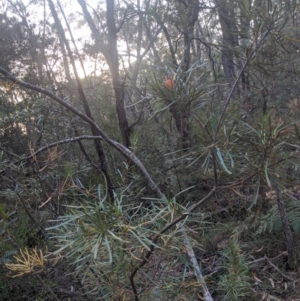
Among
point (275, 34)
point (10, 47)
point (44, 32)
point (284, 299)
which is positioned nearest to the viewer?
point (275, 34)

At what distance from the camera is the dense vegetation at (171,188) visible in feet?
4.63

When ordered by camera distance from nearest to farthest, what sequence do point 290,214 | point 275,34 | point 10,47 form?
point 275,34
point 290,214
point 10,47

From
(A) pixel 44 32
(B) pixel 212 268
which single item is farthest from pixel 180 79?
(A) pixel 44 32

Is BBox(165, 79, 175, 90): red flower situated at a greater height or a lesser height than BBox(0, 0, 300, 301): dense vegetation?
greater

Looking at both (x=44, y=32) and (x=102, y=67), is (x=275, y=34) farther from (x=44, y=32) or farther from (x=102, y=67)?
(x=44, y=32)

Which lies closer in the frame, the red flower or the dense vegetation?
the dense vegetation

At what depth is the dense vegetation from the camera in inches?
55.6

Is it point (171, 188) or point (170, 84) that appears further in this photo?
point (171, 188)

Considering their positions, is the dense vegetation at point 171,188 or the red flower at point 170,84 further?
the red flower at point 170,84

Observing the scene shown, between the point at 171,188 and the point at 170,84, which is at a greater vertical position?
the point at 170,84

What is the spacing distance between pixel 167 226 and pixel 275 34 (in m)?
1.07

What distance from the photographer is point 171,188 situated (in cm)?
331

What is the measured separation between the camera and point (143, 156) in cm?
373

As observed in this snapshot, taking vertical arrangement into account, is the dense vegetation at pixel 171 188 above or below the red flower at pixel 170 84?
below
